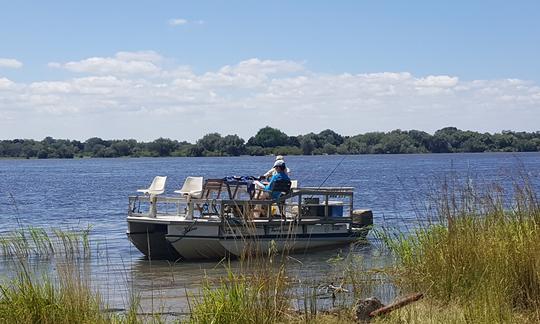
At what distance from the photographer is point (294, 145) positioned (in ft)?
453

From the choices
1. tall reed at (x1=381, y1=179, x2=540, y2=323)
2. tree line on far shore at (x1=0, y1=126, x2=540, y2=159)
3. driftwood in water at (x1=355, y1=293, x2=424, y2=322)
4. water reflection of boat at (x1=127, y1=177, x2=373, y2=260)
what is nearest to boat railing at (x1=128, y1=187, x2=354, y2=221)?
water reflection of boat at (x1=127, y1=177, x2=373, y2=260)

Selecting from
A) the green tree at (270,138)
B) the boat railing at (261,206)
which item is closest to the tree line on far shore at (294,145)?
the green tree at (270,138)

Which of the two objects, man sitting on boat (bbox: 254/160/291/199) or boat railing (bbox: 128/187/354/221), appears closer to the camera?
boat railing (bbox: 128/187/354/221)

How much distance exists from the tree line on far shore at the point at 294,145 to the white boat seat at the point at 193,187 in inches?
4048

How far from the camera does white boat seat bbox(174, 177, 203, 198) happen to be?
59.3 feet

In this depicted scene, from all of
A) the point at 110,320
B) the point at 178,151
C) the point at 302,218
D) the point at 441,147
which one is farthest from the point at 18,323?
the point at 178,151

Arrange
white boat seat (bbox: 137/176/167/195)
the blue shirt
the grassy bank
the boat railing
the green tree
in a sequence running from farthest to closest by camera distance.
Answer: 1. the green tree
2. white boat seat (bbox: 137/176/167/195)
3. the blue shirt
4. the boat railing
5. the grassy bank

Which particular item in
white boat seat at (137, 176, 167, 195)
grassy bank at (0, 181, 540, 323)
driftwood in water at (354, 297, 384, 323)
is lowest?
driftwood in water at (354, 297, 384, 323)

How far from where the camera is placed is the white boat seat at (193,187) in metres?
18.1

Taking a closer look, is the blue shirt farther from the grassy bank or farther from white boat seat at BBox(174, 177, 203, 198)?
the grassy bank

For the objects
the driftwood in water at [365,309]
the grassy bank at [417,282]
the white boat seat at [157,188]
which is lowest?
the driftwood in water at [365,309]

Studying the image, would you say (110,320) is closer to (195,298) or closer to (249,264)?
(195,298)

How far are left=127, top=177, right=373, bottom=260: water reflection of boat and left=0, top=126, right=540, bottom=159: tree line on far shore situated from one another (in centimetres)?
10145

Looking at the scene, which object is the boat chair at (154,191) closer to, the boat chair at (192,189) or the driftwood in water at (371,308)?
the boat chair at (192,189)
